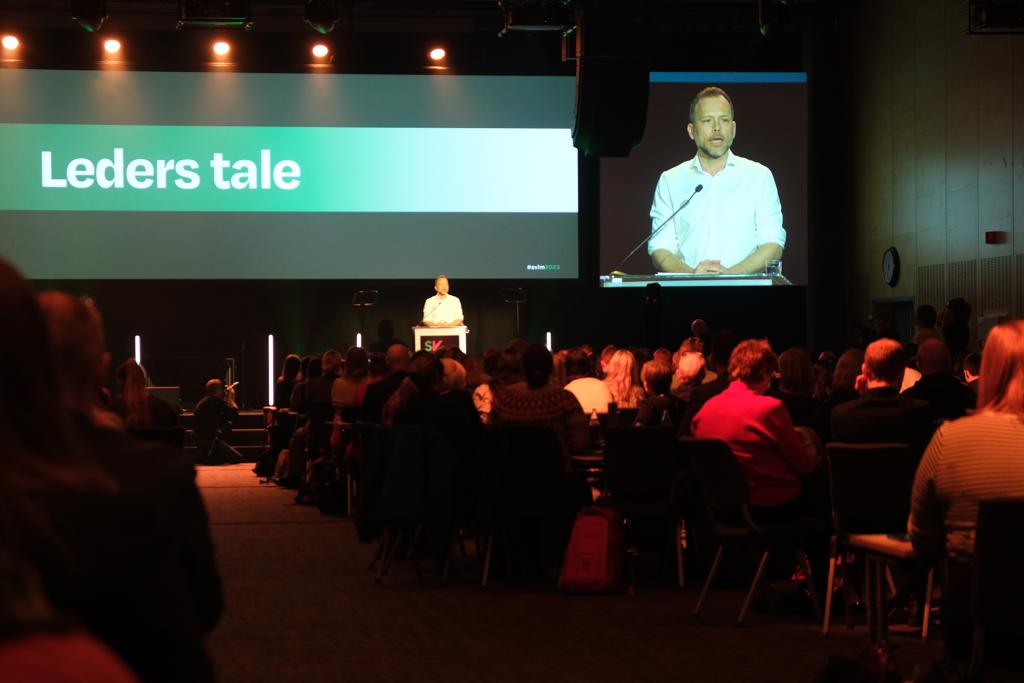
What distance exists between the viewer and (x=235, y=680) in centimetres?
478

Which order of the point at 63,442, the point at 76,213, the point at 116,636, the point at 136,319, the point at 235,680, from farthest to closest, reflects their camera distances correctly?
the point at 136,319, the point at 76,213, the point at 235,680, the point at 116,636, the point at 63,442

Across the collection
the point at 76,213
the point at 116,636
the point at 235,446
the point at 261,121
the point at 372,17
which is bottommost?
the point at 235,446

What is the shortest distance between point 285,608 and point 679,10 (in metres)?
12.1

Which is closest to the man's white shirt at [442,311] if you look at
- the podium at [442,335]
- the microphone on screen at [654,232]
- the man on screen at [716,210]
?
the podium at [442,335]

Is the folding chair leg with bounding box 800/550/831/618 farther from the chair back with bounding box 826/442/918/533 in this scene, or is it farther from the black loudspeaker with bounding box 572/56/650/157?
the black loudspeaker with bounding box 572/56/650/157

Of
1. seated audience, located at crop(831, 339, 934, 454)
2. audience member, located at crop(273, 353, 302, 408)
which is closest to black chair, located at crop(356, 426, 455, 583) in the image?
seated audience, located at crop(831, 339, 934, 454)

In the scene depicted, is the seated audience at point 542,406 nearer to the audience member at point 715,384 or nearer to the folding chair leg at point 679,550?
the audience member at point 715,384

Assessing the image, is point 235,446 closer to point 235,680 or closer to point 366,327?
point 366,327

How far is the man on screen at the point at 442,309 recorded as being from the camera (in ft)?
48.4

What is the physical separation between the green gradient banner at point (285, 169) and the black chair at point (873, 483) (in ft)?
36.3

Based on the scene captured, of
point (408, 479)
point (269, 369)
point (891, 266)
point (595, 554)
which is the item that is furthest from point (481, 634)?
point (269, 369)

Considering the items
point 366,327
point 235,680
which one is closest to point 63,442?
point 235,680

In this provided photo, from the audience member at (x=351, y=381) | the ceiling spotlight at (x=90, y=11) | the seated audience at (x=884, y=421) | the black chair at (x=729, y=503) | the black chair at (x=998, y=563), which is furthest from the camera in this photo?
the ceiling spotlight at (x=90, y=11)

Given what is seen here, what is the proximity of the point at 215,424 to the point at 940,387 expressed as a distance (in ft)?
32.6
